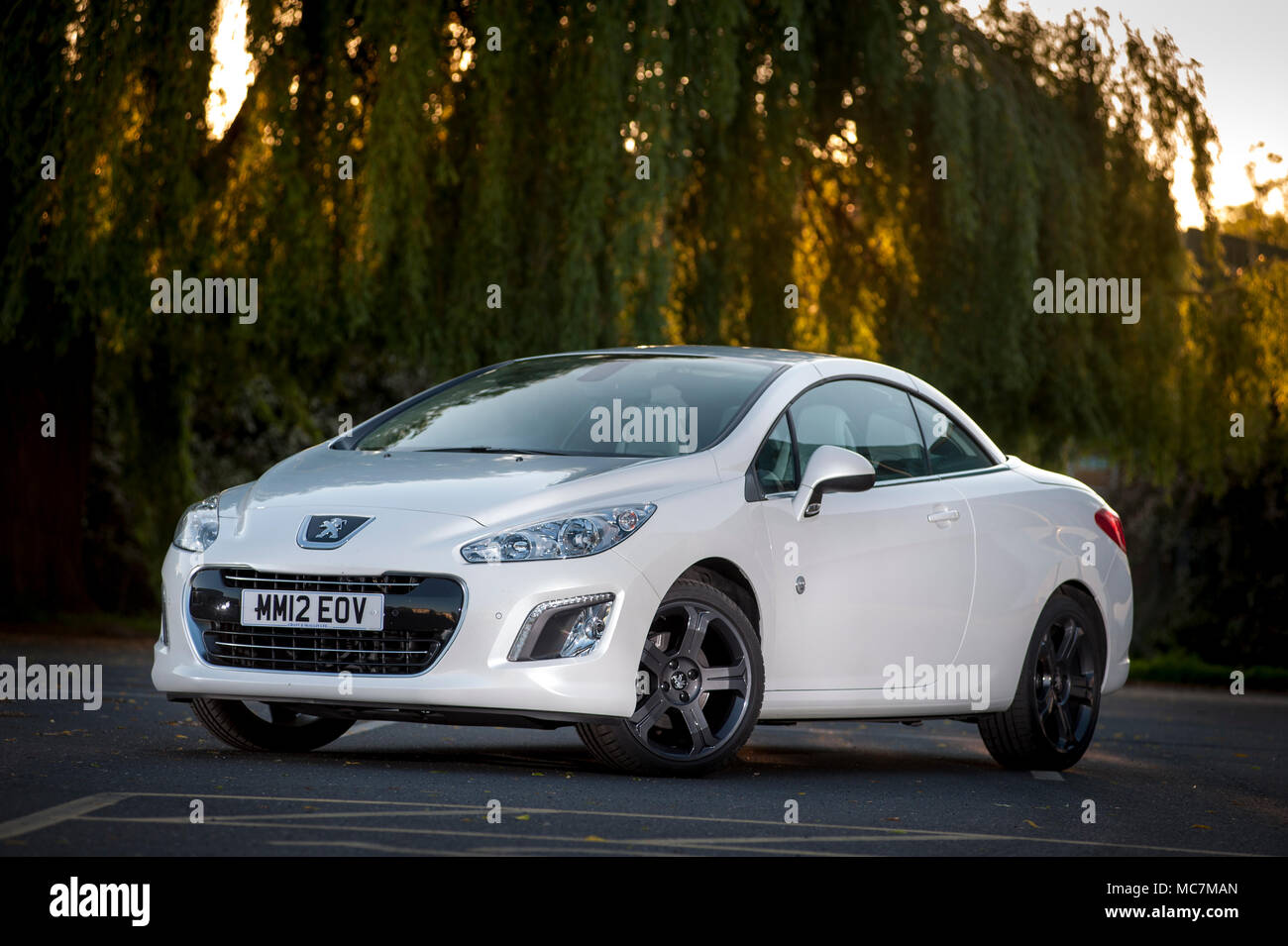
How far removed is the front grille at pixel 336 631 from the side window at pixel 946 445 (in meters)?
2.72

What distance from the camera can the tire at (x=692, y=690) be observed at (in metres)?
7.48

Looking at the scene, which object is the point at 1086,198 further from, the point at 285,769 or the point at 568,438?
the point at 285,769

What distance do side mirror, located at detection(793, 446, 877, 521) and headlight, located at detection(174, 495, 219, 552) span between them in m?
2.24

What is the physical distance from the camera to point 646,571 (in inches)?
289

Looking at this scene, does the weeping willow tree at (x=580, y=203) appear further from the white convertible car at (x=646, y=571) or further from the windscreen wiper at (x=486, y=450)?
the windscreen wiper at (x=486, y=450)

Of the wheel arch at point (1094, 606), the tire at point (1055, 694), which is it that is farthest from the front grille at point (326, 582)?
the wheel arch at point (1094, 606)

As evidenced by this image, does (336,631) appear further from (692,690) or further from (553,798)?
(692,690)

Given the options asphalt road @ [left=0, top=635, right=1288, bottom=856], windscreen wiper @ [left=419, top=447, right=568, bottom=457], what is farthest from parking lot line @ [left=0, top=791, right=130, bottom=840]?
windscreen wiper @ [left=419, top=447, right=568, bottom=457]

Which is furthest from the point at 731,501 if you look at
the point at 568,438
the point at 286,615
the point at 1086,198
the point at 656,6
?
the point at 1086,198

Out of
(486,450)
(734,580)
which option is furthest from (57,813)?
(734,580)

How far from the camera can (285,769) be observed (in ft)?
24.7

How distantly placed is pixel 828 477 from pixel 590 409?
1078mm

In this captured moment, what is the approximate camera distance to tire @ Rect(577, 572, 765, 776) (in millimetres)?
7484
